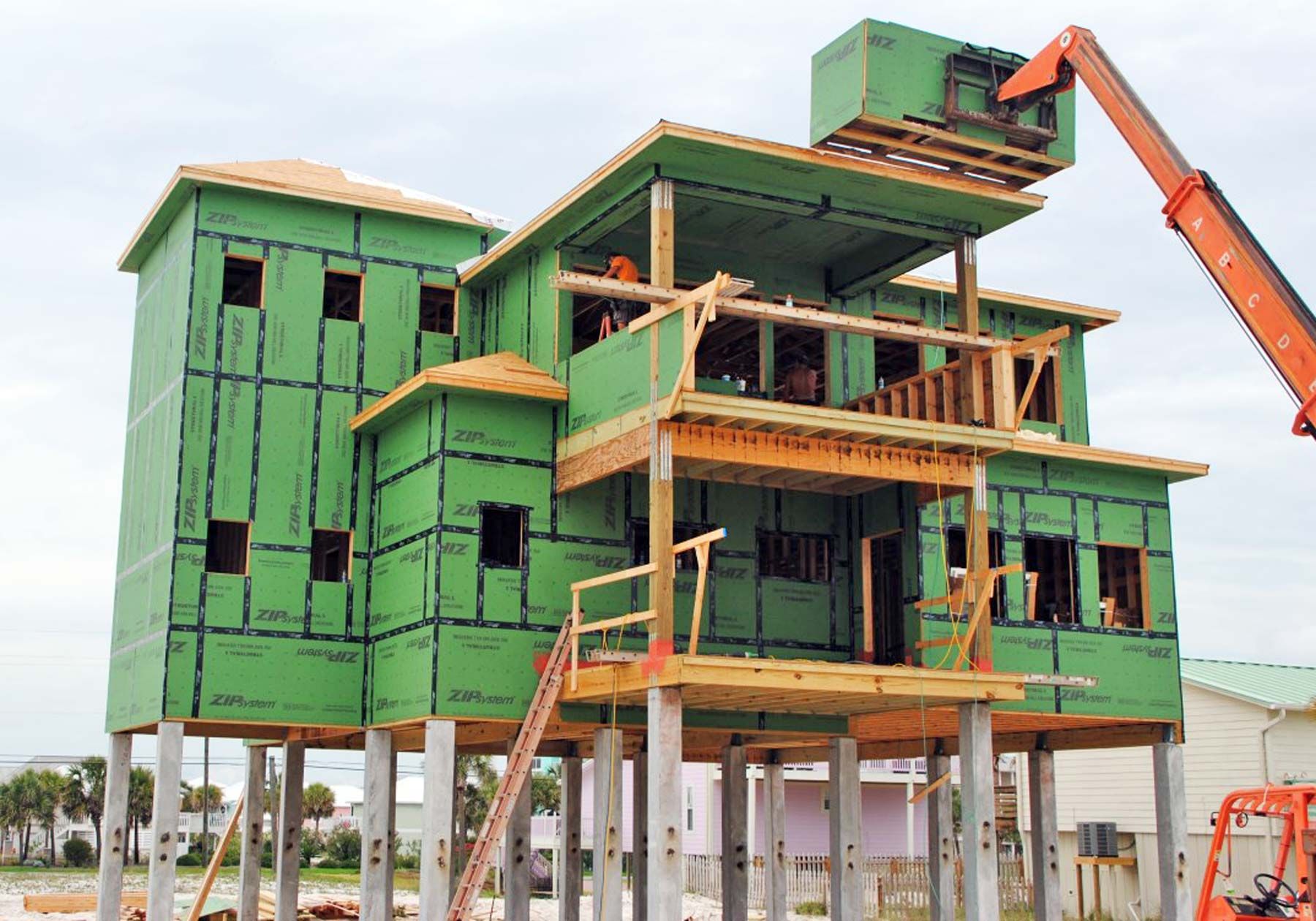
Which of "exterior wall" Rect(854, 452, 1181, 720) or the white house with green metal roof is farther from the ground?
"exterior wall" Rect(854, 452, 1181, 720)

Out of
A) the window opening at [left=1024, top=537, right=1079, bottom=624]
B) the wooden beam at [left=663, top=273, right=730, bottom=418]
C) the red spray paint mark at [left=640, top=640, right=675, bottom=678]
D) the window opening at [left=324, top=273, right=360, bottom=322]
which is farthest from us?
the window opening at [left=324, top=273, right=360, bottom=322]

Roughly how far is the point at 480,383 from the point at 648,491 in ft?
11.4

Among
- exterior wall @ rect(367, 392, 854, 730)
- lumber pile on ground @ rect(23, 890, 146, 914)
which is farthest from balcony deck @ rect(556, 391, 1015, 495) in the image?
lumber pile on ground @ rect(23, 890, 146, 914)

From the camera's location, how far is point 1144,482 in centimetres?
3172

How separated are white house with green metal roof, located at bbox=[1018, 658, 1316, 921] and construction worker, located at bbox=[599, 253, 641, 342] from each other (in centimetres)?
1667

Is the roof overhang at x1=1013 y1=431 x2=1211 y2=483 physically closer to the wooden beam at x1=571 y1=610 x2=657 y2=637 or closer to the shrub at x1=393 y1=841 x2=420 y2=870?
the wooden beam at x1=571 y1=610 x2=657 y2=637

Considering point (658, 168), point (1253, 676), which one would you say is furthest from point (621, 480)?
point (1253, 676)

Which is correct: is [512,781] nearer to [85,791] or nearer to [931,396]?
[931,396]

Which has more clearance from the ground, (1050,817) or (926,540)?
(926,540)

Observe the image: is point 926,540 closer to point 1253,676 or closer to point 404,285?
point 404,285

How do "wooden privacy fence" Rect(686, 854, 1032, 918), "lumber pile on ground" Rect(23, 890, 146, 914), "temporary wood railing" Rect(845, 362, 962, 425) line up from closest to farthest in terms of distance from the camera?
"temporary wood railing" Rect(845, 362, 962, 425), "lumber pile on ground" Rect(23, 890, 146, 914), "wooden privacy fence" Rect(686, 854, 1032, 918)

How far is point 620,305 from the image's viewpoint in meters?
26.9

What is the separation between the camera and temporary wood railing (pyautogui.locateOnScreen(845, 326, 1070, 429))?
26.0 m

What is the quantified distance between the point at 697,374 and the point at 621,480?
9.79 feet
